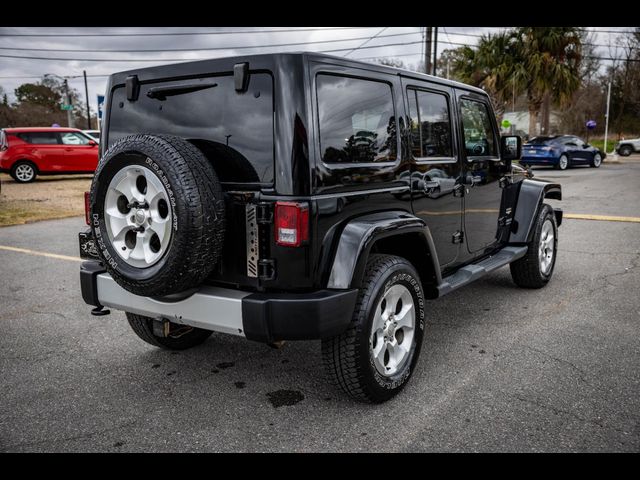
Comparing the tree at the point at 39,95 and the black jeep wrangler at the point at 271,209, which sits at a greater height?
the tree at the point at 39,95

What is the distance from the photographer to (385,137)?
3.29 metres

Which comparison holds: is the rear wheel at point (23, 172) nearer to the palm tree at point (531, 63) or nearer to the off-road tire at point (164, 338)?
the off-road tire at point (164, 338)

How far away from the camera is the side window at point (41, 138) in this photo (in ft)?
53.4

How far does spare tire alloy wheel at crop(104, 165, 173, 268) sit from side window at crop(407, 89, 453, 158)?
170 cm

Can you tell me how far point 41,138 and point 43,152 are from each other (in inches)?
16.9

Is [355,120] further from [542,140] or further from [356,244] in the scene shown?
[542,140]

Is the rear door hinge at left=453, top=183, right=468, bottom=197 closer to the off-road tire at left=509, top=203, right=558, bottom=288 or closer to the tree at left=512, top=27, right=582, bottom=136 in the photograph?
the off-road tire at left=509, top=203, right=558, bottom=288

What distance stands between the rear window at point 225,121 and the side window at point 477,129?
208 centimetres

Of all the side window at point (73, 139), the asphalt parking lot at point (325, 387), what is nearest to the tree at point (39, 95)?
the side window at point (73, 139)

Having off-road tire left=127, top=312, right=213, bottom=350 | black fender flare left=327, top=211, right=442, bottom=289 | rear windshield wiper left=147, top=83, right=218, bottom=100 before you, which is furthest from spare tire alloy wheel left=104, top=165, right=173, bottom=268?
off-road tire left=127, top=312, right=213, bottom=350

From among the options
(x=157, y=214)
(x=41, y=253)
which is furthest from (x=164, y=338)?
(x=41, y=253)

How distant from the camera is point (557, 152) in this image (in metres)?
21.8

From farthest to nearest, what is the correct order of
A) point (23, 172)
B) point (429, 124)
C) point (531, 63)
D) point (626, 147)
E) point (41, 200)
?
point (626, 147)
point (531, 63)
point (23, 172)
point (41, 200)
point (429, 124)
